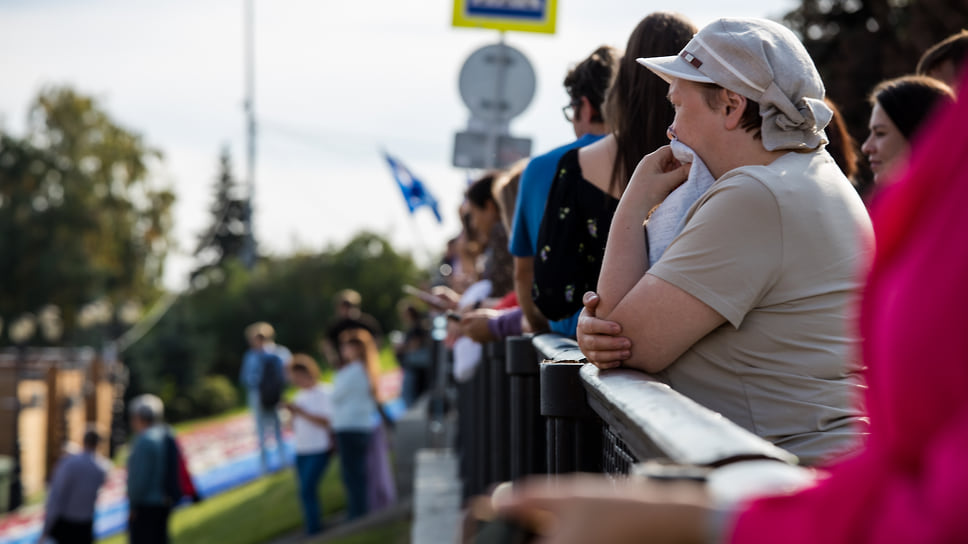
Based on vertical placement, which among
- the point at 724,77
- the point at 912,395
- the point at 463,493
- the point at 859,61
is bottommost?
the point at 463,493

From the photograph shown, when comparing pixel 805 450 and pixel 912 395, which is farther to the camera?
pixel 805 450

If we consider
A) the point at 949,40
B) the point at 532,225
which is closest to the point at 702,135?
the point at 532,225

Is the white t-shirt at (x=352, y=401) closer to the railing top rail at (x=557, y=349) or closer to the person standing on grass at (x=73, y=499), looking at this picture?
the person standing on grass at (x=73, y=499)

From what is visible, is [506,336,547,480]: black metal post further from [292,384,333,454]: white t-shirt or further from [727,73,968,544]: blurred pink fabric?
[292,384,333,454]: white t-shirt

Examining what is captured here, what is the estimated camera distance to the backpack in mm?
16797

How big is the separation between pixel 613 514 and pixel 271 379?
1603 cm

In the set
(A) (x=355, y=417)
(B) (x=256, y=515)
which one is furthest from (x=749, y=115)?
(B) (x=256, y=515)

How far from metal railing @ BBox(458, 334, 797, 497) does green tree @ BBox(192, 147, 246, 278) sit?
3383 inches

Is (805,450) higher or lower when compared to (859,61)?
lower

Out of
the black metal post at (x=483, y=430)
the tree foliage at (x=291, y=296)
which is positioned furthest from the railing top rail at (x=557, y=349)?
the tree foliage at (x=291, y=296)

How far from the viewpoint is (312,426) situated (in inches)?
522

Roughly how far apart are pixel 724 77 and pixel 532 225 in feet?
5.41

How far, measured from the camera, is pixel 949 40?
4.99 meters

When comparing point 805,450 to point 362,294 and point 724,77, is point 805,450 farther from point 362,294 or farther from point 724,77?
point 362,294
